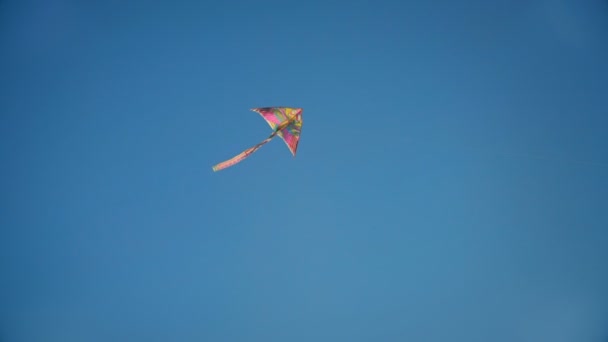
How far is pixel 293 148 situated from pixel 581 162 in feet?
12.3

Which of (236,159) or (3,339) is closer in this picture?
(236,159)

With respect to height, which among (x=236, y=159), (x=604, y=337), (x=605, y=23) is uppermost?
(x=605, y=23)

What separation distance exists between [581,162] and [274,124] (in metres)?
3.96

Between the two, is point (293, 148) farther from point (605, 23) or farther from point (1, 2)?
point (605, 23)

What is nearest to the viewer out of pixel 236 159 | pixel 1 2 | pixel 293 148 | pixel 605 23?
pixel 236 159

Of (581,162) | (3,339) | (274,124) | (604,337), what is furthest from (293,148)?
(604,337)

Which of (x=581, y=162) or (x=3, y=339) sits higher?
(x=581, y=162)

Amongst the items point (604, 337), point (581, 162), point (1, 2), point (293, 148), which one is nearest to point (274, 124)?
point (293, 148)

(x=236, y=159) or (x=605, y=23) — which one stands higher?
(x=605, y=23)

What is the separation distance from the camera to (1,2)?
429cm

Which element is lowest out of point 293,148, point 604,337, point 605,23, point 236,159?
point 604,337

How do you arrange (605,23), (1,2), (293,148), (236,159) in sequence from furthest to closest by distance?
1. (605,23)
2. (1,2)
3. (293,148)
4. (236,159)

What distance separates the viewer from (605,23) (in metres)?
4.61

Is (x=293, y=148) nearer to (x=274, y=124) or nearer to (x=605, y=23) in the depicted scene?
(x=274, y=124)
